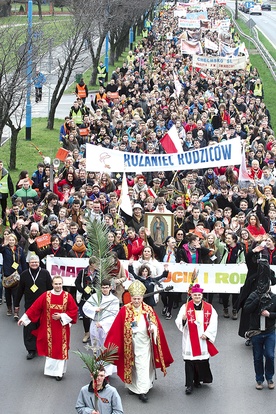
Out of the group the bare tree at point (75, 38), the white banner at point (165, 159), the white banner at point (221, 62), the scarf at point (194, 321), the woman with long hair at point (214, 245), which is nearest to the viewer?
the scarf at point (194, 321)

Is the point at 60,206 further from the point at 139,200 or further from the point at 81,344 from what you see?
the point at 81,344

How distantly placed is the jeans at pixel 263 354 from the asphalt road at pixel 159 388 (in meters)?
0.22

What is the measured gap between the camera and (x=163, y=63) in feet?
137

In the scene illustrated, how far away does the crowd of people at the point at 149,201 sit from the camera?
15.8 m

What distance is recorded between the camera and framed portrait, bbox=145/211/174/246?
667 inches

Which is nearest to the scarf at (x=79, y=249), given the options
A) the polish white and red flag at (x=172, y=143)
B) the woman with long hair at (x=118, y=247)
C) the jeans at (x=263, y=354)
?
the woman with long hair at (x=118, y=247)

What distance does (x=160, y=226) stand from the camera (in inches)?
669

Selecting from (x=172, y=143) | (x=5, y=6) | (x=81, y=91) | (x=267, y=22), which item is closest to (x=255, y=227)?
(x=172, y=143)

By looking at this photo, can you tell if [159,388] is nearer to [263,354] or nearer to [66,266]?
[263,354]

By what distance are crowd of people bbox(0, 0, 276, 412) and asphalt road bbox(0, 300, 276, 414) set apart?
0.26 metres

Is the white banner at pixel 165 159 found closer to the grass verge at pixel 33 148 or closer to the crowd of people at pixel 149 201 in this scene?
the crowd of people at pixel 149 201

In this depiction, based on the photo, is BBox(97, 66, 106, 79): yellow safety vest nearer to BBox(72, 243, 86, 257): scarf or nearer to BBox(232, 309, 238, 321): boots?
BBox(72, 243, 86, 257): scarf

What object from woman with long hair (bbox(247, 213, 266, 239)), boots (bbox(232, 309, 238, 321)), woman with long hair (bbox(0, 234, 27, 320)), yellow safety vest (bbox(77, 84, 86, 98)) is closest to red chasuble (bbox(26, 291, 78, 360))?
woman with long hair (bbox(0, 234, 27, 320))

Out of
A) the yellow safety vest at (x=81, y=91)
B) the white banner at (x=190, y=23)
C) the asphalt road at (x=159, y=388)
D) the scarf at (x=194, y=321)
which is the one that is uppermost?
the scarf at (x=194, y=321)
